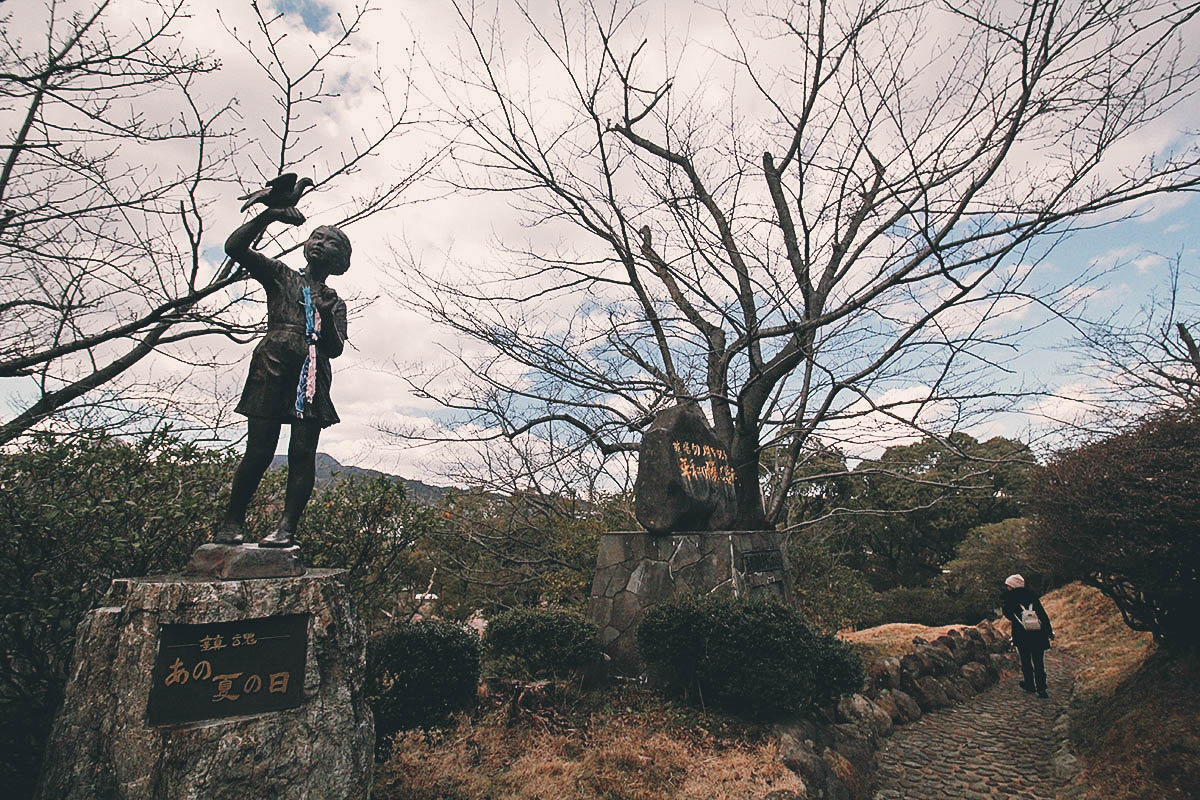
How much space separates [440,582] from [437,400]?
379cm

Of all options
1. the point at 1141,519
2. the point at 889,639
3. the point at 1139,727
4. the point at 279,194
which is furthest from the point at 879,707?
the point at 279,194

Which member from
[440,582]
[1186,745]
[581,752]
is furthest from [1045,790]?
[440,582]

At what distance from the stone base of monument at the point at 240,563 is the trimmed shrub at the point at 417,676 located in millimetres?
1397

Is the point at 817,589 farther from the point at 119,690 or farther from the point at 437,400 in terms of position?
the point at 119,690

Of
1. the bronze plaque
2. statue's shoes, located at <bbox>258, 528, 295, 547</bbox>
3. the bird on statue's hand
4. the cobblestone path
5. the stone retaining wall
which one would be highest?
the bird on statue's hand

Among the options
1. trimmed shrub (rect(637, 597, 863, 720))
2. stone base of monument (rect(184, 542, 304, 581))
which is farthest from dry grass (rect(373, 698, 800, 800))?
stone base of monument (rect(184, 542, 304, 581))

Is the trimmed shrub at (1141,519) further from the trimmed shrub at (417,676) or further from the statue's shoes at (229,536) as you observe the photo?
the statue's shoes at (229,536)

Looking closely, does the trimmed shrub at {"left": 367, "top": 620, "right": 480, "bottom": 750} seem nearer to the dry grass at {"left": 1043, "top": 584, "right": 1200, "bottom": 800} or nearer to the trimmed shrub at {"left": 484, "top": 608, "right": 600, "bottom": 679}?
the trimmed shrub at {"left": 484, "top": 608, "right": 600, "bottom": 679}

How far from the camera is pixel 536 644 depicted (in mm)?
5371

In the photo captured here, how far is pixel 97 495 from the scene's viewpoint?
3654mm

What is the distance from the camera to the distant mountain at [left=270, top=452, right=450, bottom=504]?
5.41m

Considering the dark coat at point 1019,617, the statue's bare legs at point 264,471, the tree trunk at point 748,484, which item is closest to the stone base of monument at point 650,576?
the tree trunk at point 748,484

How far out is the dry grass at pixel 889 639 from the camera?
25.0 feet

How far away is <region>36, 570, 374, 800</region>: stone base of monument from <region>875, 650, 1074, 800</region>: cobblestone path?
4238 millimetres
